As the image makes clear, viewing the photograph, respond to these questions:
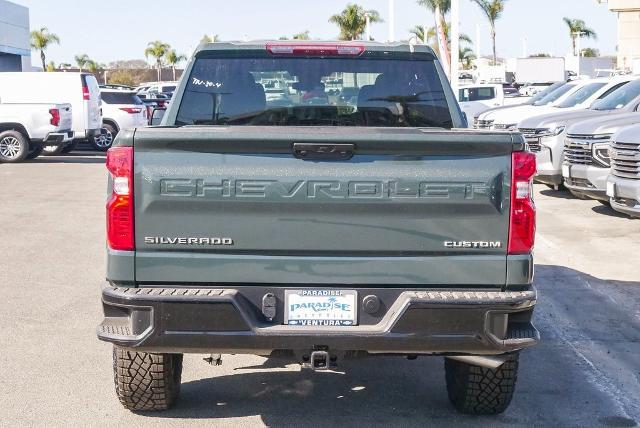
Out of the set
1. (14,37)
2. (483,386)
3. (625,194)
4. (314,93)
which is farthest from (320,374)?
(14,37)

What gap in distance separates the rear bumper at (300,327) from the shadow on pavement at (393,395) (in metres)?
0.94

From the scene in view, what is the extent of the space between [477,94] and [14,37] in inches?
1323

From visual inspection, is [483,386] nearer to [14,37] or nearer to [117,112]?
[117,112]

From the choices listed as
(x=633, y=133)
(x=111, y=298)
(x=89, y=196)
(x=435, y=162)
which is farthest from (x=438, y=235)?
(x=89, y=196)

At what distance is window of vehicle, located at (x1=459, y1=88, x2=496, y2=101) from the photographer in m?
32.9

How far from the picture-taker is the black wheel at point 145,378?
17.2 feet

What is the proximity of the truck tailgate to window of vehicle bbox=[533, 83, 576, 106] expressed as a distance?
17821 mm

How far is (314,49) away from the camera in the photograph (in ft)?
19.7

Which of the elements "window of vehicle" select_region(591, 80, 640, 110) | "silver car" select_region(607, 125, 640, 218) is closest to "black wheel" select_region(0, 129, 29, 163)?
"window of vehicle" select_region(591, 80, 640, 110)

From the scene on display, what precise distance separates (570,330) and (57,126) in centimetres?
1738

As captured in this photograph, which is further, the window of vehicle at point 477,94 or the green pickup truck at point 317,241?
the window of vehicle at point 477,94

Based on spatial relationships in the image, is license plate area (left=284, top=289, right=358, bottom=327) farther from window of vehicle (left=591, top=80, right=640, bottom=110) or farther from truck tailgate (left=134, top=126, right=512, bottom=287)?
window of vehicle (left=591, top=80, right=640, bottom=110)

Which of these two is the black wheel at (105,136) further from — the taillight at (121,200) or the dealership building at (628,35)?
the dealership building at (628,35)

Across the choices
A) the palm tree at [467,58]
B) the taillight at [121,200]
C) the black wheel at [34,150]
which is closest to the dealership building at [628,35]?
the palm tree at [467,58]
